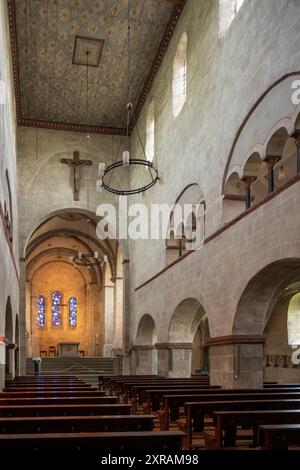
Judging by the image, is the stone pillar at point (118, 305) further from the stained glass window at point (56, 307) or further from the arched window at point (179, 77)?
the arched window at point (179, 77)

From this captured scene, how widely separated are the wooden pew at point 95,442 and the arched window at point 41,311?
116ft

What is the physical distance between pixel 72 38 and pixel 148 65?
125 inches

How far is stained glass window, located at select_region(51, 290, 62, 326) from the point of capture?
38875mm

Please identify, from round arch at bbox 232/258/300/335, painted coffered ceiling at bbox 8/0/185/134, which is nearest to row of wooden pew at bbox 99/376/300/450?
round arch at bbox 232/258/300/335

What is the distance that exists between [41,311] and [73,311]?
7.53ft

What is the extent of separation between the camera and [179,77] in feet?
57.3

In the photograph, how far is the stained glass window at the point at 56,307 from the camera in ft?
128

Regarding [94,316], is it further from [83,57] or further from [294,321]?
[83,57]

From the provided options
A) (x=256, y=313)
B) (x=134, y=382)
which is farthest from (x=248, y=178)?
(x=134, y=382)

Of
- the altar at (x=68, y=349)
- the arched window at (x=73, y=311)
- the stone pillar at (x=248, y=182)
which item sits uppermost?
the stone pillar at (x=248, y=182)

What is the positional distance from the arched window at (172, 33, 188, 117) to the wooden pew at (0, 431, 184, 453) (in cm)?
1385

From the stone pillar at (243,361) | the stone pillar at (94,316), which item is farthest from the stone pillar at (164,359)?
the stone pillar at (94,316)

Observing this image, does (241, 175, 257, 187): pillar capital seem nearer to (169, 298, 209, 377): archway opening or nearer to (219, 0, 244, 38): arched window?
(219, 0, 244, 38): arched window
